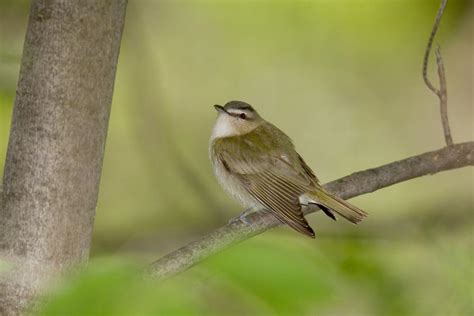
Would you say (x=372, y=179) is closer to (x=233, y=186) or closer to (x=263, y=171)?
(x=263, y=171)

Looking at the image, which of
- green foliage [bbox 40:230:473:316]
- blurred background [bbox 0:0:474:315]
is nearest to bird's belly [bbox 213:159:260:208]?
blurred background [bbox 0:0:474:315]

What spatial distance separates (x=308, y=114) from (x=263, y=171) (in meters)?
3.90

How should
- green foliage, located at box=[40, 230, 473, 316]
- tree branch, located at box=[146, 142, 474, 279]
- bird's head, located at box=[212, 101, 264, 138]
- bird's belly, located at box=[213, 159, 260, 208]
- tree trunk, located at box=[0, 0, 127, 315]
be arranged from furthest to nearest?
bird's head, located at box=[212, 101, 264, 138], bird's belly, located at box=[213, 159, 260, 208], tree branch, located at box=[146, 142, 474, 279], tree trunk, located at box=[0, 0, 127, 315], green foliage, located at box=[40, 230, 473, 316]

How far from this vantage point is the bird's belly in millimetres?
4441

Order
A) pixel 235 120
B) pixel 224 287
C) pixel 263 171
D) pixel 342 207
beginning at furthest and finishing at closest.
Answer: pixel 235 120 < pixel 263 171 < pixel 342 207 < pixel 224 287

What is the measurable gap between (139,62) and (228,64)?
291cm

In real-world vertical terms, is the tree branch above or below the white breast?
above

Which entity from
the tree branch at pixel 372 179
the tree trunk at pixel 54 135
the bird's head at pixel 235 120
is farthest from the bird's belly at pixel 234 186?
the tree trunk at pixel 54 135

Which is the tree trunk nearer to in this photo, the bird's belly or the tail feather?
the tail feather

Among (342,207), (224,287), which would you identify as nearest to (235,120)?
(342,207)

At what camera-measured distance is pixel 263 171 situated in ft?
14.5

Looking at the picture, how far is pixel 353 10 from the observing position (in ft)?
21.0

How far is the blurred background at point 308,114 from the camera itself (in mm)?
3617

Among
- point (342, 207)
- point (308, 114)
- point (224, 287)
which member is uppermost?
point (224, 287)
